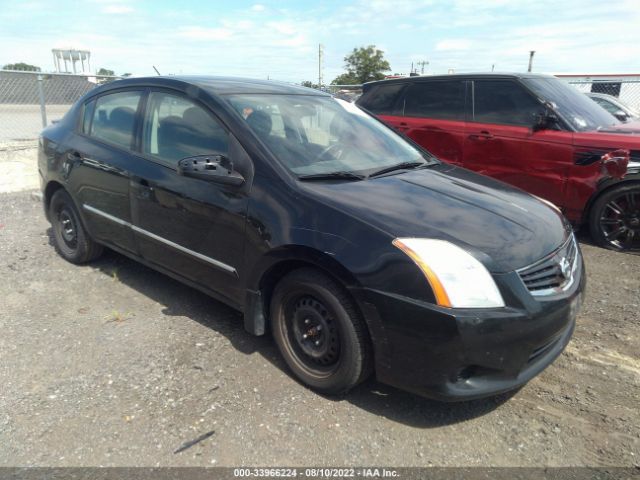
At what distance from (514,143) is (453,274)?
3.83m

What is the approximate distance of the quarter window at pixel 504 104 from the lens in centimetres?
557

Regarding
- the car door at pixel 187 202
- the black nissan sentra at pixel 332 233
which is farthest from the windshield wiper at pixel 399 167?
the car door at pixel 187 202

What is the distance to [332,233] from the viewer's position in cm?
254

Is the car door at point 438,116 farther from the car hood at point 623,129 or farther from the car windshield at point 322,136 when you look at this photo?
the car windshield at point 322,136

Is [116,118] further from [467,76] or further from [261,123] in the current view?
[467,76]

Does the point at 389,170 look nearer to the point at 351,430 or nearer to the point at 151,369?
the point at 351,430

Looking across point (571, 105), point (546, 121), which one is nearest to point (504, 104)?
point (546, 121)

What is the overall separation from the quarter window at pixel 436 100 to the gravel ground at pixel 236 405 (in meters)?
3.18

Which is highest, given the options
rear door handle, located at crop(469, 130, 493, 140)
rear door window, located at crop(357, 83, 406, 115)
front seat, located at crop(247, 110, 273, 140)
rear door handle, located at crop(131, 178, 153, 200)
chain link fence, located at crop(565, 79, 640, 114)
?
chain link fence, located at crop(565, 79, 640, 114)

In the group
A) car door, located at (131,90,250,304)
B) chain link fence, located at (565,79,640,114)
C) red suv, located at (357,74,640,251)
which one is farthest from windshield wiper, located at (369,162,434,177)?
chain link fence, located at (565,79,640,114)

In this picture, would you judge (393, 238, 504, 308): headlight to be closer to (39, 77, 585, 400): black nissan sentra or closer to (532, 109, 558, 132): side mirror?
(39, 77, 585, 400): black nissan sentra

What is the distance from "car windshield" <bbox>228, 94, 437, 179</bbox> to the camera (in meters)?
3.06

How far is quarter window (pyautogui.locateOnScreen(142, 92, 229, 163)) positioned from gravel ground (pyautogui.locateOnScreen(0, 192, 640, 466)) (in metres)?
1.22

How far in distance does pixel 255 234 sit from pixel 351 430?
1.19m
